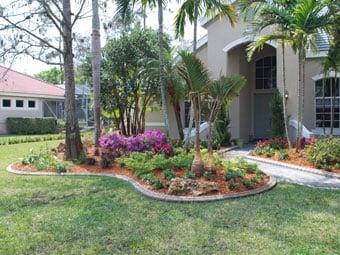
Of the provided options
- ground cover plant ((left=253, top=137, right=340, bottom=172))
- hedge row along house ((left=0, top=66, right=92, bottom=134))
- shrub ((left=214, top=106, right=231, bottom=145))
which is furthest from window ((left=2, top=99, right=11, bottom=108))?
ground cover plant ((left=253, top=137, right=340, bottom=172))

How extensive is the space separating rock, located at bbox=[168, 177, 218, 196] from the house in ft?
24.9

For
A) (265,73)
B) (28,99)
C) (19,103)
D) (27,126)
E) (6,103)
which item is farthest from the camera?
(28,99)

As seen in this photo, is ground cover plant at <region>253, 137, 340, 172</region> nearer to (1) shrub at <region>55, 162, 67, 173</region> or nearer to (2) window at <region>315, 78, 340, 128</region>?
(2) window at <region>315, 78, 340, 128</region>

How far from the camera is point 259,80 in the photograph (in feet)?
64.3

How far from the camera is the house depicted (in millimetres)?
16078

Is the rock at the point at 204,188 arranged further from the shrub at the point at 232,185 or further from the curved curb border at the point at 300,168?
the curved curb border at the point at 300,168

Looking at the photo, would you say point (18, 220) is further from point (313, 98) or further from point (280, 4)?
point (313, 98)

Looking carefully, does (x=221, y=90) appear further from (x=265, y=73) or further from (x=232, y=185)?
(x=265, y=73)

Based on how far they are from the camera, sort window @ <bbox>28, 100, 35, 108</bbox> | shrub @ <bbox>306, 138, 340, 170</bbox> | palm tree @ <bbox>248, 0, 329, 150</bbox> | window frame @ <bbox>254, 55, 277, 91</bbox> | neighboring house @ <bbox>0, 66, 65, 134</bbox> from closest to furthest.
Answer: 1. shrub @ <bbox>306, 138, 340, 170</bbox>
2. palm tree @ <bbox>248, 0, 329, 150</bbox>
3. window frame @ <bbox>254, 55, 277, 91</bbox>
4. neighboring house @ <bbox>0, 66, 65, 134</bbox>
5. window @ <bbox>28, 100, 35, 108</bbox>

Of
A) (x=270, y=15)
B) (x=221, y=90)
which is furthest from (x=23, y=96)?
(x=221, y=90)

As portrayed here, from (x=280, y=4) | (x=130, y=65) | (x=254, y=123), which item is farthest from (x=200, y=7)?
(x=254, y=123)

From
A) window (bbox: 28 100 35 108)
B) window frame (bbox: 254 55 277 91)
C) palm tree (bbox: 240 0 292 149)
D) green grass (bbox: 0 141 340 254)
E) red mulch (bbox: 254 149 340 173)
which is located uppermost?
palm tree (bbox: 240 0 292 149)

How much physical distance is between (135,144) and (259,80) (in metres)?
8.99

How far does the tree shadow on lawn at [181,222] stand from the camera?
5445mm
